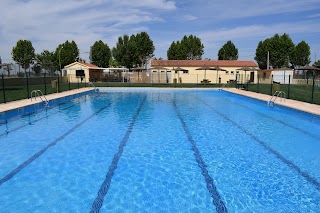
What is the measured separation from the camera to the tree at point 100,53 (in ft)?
154

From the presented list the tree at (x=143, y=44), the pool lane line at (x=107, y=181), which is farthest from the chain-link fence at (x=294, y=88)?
the tree at (x=143, y=44)

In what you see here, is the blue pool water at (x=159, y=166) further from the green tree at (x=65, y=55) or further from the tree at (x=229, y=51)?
the tree at (x=229, y=51)

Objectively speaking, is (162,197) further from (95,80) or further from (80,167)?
(95,80)

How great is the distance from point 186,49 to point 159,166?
46.0 meters

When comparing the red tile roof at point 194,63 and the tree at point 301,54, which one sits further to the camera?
the tree at point 301,54

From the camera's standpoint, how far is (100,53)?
4684cm

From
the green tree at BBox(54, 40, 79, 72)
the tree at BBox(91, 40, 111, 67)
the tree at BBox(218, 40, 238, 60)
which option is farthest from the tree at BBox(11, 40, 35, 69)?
the tree at BBox(218, 40, 238, 60)

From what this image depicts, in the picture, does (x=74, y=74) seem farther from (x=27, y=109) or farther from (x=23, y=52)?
(x=27, y=109)

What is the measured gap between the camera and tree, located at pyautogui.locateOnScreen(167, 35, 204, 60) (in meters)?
48.8

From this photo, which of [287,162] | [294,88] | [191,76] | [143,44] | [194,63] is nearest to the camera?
[287,162]

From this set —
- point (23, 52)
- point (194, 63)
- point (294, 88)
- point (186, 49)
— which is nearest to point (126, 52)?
point (194, 63)

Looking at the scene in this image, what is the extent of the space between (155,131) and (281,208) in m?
4.77

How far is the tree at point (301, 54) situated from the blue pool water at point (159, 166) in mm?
46777

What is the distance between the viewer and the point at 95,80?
34.1m
